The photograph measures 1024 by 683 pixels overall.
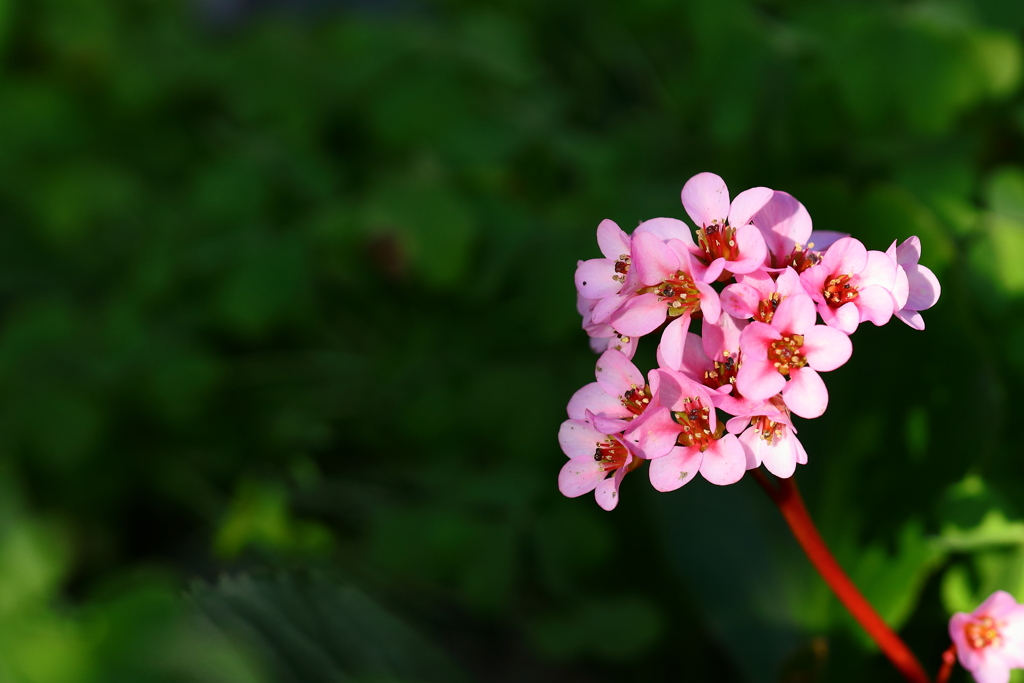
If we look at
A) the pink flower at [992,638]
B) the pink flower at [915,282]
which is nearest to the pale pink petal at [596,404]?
the pink flower at [915,282]

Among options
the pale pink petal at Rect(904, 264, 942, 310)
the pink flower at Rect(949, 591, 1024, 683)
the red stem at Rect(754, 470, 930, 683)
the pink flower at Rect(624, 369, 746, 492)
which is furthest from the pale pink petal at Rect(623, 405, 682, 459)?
the pink flower at Rect(949, 591, 1024, 683)

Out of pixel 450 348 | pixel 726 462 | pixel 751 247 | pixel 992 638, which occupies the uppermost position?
pixel 450 348

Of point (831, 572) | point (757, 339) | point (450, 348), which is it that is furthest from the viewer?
point (450, 348)

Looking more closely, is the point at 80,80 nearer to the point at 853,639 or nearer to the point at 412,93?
the point at 412,93

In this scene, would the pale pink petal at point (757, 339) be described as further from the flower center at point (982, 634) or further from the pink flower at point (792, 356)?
the flower center at point (982, 634)

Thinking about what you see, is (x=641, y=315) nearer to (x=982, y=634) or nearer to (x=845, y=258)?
(x=845, y=258)

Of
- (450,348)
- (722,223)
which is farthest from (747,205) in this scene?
(450,348)

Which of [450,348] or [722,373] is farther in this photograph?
[450,348]

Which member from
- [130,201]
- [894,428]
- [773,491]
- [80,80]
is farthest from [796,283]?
[80,80]
